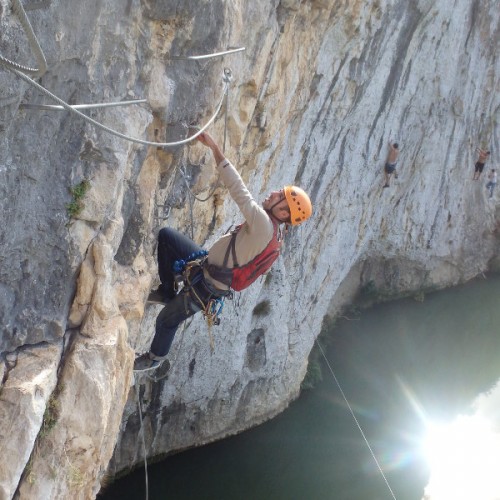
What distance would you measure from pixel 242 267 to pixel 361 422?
7.88m

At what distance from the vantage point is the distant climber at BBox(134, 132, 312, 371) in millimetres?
3715

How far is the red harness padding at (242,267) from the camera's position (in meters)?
3.99

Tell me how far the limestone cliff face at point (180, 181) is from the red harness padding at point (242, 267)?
563 mm

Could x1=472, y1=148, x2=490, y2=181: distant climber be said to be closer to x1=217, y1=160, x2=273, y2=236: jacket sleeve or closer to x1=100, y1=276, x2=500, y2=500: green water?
x1=100, y1=276, x2=500, y2=500: green water

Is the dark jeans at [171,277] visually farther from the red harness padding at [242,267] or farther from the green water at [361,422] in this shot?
the green water at [361,422]

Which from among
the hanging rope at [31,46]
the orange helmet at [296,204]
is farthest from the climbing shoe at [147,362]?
the hanging rope at [31,46]

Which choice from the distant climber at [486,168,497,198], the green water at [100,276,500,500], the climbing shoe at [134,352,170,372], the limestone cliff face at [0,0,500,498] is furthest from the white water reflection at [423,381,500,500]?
the distant climber at [486,168,497,198]

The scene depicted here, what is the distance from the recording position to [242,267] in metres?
4.04

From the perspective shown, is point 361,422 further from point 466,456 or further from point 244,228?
point 244,228

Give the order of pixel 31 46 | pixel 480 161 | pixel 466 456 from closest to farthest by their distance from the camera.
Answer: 1. pixel 31 46
2. pixel 466 456
3. pixel 480 161

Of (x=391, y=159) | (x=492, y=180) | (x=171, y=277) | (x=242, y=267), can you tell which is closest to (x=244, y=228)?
(x=242, y=267)

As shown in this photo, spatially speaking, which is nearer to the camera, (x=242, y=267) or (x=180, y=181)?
(x=242, y=267)

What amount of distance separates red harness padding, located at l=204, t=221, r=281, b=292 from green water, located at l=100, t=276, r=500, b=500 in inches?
211

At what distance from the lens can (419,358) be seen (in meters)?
13.7
